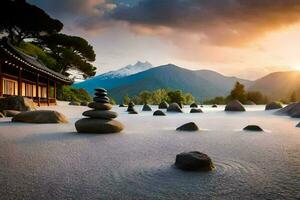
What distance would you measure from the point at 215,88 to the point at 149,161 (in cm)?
18328

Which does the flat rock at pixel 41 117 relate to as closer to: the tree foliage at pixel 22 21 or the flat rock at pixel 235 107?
the flat rock at pixel 235 107

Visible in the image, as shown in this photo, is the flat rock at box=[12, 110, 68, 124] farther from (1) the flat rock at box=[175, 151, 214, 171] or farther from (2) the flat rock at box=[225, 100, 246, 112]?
(2) the flat rock at box=[225, 100, 246, 112]

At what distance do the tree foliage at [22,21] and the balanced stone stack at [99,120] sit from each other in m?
29.0

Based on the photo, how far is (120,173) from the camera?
12.6 ft

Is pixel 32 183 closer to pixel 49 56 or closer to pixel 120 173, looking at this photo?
pixel 120 173

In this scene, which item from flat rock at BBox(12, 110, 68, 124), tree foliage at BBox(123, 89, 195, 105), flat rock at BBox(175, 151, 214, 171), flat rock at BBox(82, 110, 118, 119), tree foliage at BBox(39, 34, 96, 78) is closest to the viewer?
flat rock at BBox(175, 151, 214, 171)

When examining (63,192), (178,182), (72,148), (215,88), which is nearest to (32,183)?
(63,192)

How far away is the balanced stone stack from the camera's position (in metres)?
7.98

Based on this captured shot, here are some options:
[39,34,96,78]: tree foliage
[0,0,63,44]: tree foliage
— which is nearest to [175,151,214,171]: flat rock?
[0,0,63,44]: tree foliage

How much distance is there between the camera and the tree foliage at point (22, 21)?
1308 inches

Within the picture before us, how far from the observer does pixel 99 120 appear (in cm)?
820

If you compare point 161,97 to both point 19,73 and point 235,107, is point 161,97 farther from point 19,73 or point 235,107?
point 19,73

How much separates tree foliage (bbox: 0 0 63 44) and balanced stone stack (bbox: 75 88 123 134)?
2897 centimetres

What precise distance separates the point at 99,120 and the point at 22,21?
3017 centimetres
